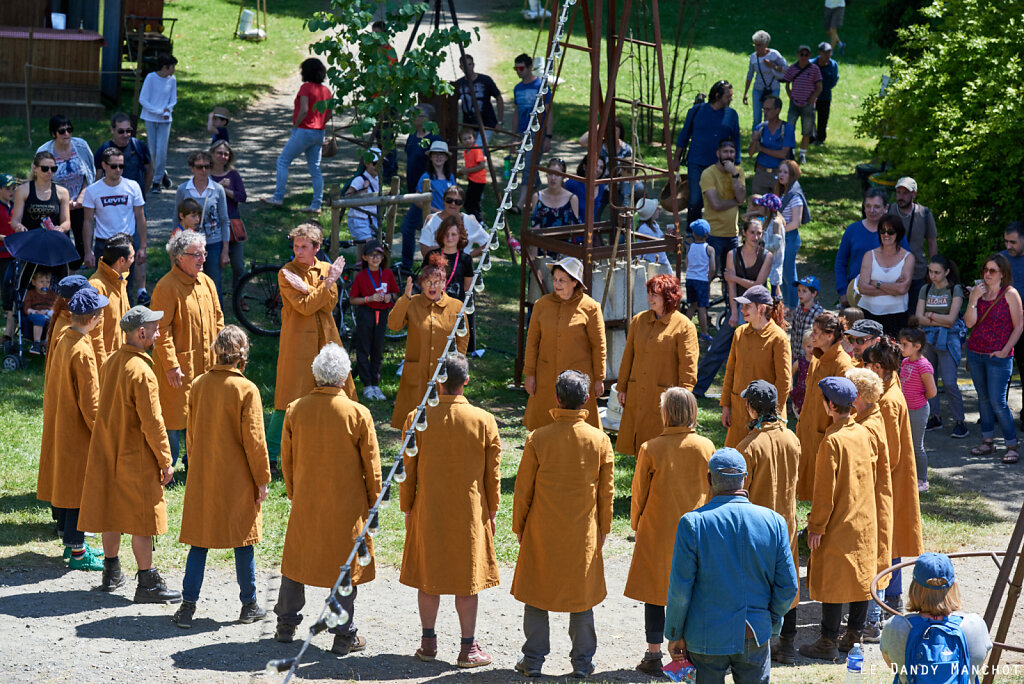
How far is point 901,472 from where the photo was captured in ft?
24.6

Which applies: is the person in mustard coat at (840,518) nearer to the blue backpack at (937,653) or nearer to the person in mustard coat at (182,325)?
the blue backpack at (937,653)

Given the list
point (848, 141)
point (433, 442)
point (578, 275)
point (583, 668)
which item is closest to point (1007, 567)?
point (583, 668)

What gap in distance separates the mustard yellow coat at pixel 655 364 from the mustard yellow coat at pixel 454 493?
2095 millimetres

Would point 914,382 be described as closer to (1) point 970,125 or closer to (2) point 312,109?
(1) point 970,125

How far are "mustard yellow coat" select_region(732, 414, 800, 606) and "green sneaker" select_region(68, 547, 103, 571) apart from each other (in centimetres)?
411

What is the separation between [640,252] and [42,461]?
5.21 m

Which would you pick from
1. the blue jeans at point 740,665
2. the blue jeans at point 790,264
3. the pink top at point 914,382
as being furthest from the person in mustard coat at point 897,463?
the blue jeans at point 790,264

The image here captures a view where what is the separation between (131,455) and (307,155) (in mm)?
8826

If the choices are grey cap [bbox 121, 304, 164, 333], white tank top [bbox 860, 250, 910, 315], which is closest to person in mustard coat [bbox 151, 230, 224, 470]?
grey cap [bbox 121, 304, 164, 333]

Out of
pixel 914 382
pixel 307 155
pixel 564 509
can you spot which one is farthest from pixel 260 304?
pixel 564 509

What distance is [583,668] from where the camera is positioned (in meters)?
6.54

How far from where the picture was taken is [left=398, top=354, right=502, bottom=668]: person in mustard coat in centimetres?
651

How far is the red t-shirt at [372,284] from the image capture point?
1031 cm

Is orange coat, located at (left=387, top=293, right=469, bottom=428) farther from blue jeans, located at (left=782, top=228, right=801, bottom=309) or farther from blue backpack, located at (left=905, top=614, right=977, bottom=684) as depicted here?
→ blue jeans, located at (left=782, top=228, right=801, bottom=309)
